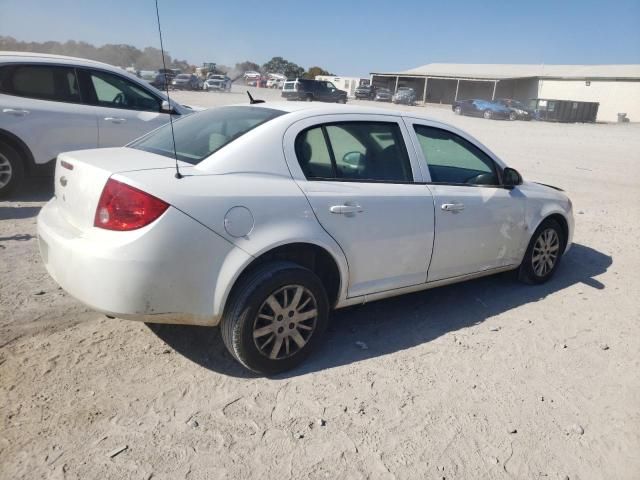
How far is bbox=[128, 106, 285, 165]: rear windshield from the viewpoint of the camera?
10.6 ft

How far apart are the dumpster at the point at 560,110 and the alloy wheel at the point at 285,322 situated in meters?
39.3

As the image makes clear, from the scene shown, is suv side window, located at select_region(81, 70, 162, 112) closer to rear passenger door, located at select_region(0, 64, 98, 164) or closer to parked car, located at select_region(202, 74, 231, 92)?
rear passenger door, located at select_region(0, 64, 98, 164)

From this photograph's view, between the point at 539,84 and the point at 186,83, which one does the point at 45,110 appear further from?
the point at 539,84

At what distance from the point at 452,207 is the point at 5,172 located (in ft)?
17.4

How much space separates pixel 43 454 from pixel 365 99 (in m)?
52.7

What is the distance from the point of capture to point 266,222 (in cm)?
297

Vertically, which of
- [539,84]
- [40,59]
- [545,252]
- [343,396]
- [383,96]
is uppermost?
[40,59]

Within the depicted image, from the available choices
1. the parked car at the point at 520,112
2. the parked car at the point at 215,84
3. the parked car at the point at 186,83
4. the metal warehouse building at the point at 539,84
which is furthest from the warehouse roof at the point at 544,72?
the parked car at the point at 186,83

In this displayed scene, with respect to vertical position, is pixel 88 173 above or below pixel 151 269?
above

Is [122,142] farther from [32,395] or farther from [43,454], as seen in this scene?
[43,454]

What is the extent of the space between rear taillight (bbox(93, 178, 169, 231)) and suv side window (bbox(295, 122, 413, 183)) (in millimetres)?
970

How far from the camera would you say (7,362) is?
312 cm

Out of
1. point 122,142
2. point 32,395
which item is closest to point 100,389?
point 32,395

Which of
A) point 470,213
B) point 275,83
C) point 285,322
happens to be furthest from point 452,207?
point 275,83
